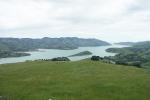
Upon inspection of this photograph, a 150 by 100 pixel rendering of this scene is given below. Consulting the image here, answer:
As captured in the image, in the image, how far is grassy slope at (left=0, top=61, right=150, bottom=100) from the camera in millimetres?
43344

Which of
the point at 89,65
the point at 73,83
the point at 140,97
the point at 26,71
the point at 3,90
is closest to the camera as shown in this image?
the point at 140,97

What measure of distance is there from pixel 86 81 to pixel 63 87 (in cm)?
657

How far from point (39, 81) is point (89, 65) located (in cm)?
2264

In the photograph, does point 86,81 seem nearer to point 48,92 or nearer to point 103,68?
point 48,92

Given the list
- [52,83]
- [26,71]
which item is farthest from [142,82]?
[26,71]

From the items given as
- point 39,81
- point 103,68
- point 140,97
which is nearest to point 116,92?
point 140,97

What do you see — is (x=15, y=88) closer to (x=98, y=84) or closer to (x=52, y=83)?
(x=52, y=83)

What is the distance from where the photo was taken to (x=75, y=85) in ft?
165

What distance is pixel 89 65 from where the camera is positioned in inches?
2958

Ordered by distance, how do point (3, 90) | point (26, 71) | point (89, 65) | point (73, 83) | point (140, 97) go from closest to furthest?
1. point (140, 97)
2. point (3, 90)
3. point (73, 83)
4. point (26, 71)
5. point (89, 65)

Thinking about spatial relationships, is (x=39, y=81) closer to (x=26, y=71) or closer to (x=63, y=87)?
(x=63, y=87)

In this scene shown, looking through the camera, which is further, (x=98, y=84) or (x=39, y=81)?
(x=39, y=81)

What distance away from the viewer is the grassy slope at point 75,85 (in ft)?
142

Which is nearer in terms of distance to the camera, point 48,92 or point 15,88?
point 48,92
